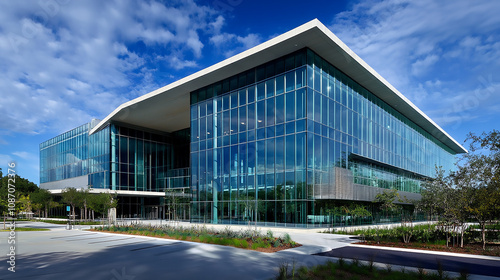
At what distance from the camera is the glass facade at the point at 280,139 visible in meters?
30.4

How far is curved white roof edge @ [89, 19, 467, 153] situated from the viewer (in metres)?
28.6

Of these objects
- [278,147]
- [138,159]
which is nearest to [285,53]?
[278,147]

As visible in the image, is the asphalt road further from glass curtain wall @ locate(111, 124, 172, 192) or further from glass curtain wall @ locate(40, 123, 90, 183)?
glass curtain wall @ locate(40, 123, 90, 183)

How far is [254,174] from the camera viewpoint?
3344 cm

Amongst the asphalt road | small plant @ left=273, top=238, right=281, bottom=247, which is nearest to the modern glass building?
small plant @ left=273, top=238, right=281, bottom=247

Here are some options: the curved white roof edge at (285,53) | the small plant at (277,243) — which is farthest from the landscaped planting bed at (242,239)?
the curved white roof edge at (285,53)

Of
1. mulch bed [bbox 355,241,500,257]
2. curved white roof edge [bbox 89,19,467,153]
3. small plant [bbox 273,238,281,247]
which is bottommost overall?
mulch bed [bbox 355,241,500,257]

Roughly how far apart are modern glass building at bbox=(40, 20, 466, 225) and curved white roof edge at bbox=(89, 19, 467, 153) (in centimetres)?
11

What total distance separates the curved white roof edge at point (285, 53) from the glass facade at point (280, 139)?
3.36 feet

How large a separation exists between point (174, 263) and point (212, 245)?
5.36m

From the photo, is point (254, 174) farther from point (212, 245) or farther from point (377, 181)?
point (377, 181)

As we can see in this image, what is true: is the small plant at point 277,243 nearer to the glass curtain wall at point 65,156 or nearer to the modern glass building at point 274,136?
the modern glass building at point 274,136

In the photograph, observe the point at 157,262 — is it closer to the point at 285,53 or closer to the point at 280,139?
the point at 280,139

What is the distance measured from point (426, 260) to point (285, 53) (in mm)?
22318
